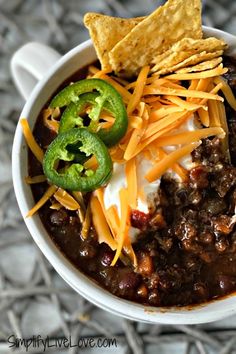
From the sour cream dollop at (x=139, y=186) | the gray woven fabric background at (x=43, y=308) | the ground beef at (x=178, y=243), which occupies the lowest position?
the gray woven fabric background at (x=43, y=308)

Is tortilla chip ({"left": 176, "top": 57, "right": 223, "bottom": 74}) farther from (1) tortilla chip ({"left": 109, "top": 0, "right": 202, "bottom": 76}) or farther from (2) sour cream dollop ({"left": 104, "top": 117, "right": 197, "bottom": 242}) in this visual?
(2) sour cream dollop ({"left": 104, "top": 117, "right": 197, "bottom": 242})

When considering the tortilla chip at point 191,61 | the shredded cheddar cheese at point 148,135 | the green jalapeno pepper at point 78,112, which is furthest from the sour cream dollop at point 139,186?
the tortilla chip at point 191,61

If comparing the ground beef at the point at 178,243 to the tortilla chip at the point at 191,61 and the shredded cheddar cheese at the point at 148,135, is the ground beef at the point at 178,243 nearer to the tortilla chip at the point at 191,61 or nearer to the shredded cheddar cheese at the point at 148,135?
the shredded cheddar cheese at the point at 148,135

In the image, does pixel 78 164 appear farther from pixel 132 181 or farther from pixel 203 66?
pixel 203 66

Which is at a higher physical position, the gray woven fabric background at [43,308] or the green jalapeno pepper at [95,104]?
the green jalapeno pepper at [95,104]

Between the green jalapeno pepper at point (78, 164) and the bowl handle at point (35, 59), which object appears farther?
the bowl handle at point (35, 59)

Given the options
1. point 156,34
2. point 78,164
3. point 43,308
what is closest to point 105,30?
point 156,34
